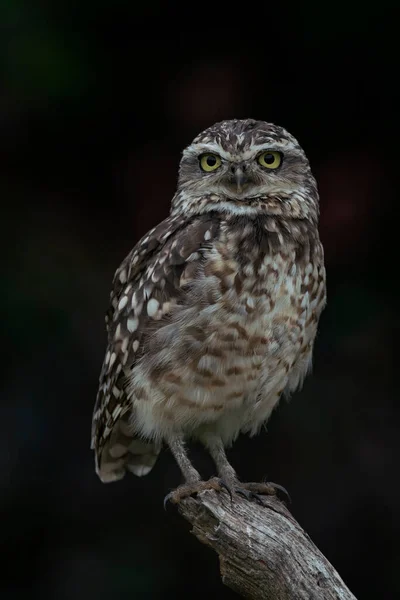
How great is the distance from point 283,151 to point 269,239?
32cm

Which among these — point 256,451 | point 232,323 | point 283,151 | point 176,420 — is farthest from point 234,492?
point 256,451

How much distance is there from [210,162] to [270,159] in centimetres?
21

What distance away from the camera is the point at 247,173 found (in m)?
3.73

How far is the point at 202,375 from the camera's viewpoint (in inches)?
148

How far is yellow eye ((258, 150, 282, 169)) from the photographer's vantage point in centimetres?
376

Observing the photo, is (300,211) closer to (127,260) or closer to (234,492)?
(127,260)

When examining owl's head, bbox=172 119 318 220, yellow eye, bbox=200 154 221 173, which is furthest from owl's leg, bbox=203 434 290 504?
yellow eye, bbox=200 154 221 173

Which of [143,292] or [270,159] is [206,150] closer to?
[270,159]

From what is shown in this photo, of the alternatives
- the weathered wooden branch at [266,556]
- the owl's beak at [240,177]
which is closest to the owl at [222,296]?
the owl's beak at [240,177]

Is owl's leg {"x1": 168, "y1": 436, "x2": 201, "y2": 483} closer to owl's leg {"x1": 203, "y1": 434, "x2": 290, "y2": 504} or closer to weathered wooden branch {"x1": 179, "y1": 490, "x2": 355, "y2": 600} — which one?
owl's leg {"x1": 203, "y1": 434, "x2": 290, "y2": 504}

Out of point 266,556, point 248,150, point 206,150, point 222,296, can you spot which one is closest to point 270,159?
point 248,150

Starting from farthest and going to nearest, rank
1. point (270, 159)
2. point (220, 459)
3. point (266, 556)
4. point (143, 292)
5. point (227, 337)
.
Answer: point (220, 459), point (143, 292), point (270, 159), point (227, 337), point (266, 556)

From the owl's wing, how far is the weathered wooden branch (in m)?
0.69

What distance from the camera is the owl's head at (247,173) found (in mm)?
3732
